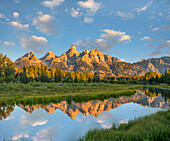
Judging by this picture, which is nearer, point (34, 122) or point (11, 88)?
point (34, 122)

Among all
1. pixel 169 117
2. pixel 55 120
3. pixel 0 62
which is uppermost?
pixel 0 62

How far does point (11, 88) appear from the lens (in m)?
39.3

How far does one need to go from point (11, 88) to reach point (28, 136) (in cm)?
3335

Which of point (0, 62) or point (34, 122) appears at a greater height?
point (0, 62)

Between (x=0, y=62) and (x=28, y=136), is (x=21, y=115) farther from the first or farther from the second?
(x=0, y=62)

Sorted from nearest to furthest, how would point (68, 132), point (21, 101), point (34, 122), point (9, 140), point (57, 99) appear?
point (9, 140)
point (68, 132)
point (34, 122)
point (21, 101)
point (57, 99)

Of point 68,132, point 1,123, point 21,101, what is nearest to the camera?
point 68,132

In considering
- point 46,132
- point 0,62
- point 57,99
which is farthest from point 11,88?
point 0,62

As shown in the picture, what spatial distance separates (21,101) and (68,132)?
17.8 metres

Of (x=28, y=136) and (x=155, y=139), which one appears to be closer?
(x=155, y=139)

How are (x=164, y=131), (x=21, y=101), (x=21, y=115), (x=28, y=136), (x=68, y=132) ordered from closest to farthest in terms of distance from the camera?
(x=164, y=131)
(x=28, y=136)
(x=68, y=132)
(x=21, y=115)
(x=21, y=101)

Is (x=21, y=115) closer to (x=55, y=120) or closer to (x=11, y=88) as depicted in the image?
(x=55, y=120)

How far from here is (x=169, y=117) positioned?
43.7 feet

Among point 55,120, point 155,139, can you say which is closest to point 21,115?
point 55,120
